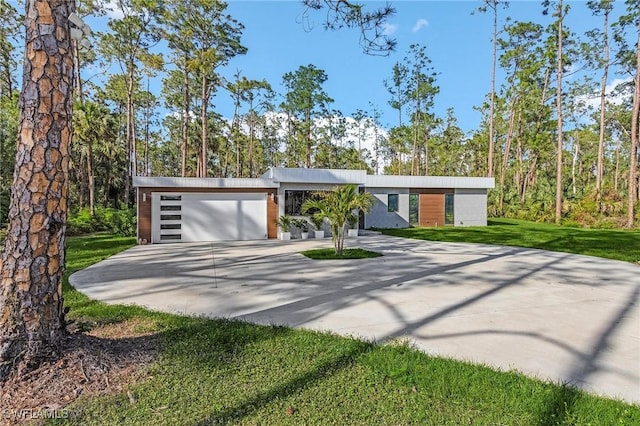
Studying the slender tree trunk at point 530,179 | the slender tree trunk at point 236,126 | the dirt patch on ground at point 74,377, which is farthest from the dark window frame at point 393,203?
the slender tree trunk at point 236,126

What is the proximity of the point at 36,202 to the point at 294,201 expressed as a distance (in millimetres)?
11203

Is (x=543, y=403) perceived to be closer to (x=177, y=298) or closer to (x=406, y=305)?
(x=406, y=305)

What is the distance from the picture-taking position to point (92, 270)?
6812 millimetres

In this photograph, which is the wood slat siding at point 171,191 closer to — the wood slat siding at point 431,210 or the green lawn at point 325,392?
the wood slat siding at point 431,210

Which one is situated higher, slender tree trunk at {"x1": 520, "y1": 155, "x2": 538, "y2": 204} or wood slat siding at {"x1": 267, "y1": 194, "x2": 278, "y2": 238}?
slender tree trunk at {"x1": 520, "y1": 155, "x2": 538, "y2": 204}

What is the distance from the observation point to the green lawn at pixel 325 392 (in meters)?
2.12

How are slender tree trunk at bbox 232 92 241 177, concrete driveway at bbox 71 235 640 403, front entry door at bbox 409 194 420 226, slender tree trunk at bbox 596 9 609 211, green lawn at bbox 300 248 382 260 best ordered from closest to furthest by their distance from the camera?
concrete driveway at bbox 71 235 640 403, green lawn at bbox 300 248 382 260, front entry door at bbox 409 194 420 226, slender tree trunk at bbox 596 9 609 211, slender tree trunk at bbox 232 92 241 177

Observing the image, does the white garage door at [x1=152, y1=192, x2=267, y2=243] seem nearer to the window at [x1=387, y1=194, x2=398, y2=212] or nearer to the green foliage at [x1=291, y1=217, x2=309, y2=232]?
the green foliage at [x1=291, y1=217, x2=309, y2=232]

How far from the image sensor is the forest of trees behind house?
18.2 metres

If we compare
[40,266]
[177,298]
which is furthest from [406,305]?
[40,266]

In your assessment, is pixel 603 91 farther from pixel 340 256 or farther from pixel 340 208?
pixel 340 256

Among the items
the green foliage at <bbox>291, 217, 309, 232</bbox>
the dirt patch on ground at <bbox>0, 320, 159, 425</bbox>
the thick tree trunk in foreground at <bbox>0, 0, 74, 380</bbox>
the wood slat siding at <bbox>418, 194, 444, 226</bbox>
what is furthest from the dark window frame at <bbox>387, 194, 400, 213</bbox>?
the thick tree trunk in foreground at <bbox>0, 0, 74, 380</bbox>

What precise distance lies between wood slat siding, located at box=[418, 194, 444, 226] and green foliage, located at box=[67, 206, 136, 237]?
13.2 metres

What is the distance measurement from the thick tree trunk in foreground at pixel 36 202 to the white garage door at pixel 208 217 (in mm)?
10574
